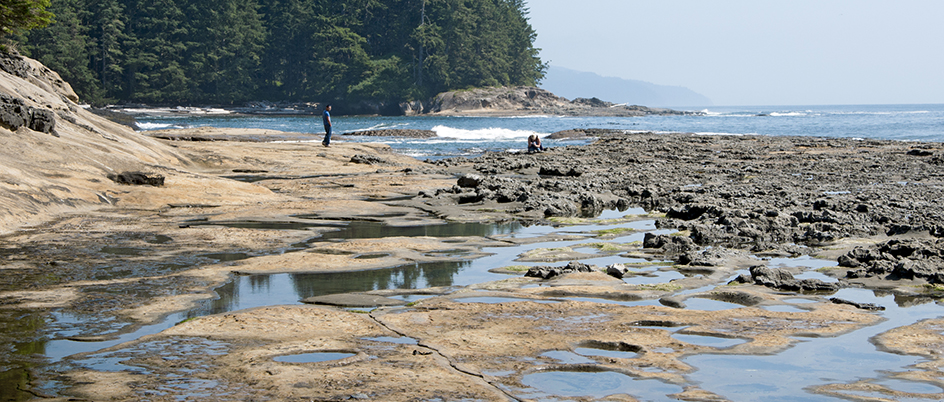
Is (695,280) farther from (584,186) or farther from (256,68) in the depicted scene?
(256,68)

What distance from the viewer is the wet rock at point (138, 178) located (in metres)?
13.9

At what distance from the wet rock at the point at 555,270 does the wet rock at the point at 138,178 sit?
9.01 metres

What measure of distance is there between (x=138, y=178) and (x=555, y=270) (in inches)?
374

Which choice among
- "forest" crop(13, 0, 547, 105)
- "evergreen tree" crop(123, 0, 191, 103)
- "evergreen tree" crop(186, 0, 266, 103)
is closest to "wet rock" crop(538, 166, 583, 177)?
"forest" crop(13, 0, 547, 105)

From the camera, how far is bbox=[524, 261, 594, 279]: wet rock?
789 centimetres

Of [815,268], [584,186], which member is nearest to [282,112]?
[584,186]

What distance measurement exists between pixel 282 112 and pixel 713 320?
96.7 meters

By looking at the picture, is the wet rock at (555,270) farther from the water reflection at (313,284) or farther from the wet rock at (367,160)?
the wet rock at (367,160)

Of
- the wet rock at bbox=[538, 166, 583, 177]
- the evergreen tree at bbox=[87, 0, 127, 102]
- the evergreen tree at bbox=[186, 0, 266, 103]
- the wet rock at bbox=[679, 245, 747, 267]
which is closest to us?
the wet rock at bbox=[679, 245, 747, 267]

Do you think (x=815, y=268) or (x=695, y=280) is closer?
(x=695, y=280)

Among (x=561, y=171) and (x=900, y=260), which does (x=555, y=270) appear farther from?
(x=561, y=171)

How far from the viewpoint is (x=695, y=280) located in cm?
777

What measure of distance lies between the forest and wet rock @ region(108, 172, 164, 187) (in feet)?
260

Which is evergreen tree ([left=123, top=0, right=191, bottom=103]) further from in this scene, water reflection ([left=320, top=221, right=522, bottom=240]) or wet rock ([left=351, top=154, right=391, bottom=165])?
water reflection ([left=320, top=221, right=522, bottom=240])
